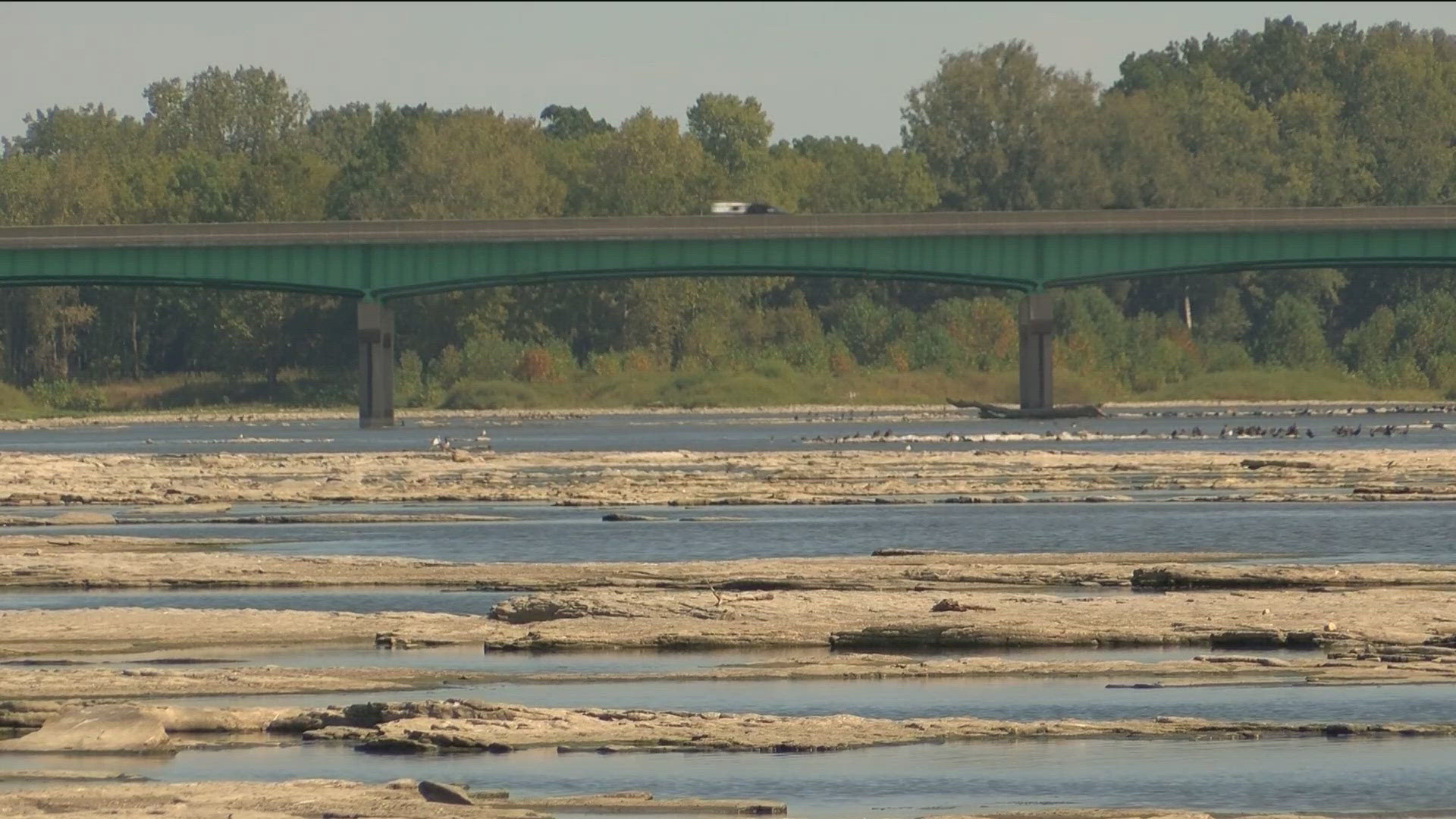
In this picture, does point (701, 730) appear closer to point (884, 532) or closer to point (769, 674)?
point (769, 674)

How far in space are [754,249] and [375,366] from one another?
18528mm

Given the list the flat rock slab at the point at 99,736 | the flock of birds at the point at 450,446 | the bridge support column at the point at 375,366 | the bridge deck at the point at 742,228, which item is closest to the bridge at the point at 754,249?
the bridge deck at the point at 742,228

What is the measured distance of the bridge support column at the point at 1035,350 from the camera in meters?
117

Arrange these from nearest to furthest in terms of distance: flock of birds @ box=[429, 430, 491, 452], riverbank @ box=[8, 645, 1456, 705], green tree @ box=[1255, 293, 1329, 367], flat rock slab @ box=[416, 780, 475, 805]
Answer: flat rock slab @ box=[416, 780, 475, 805], riverbank @ box=[8, 645, 1456, 705], flock of birds @ box=[429, 430, 491, 452], green tree @ box=[1255, 293, 1329, 367]

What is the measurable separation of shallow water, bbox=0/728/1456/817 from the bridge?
92.2 meters

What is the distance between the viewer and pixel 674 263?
115625 millimetres

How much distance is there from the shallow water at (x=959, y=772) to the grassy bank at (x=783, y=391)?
125 m

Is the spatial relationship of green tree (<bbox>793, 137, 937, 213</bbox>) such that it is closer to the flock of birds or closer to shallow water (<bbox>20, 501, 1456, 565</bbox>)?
the flock of birds

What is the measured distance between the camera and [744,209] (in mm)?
130375

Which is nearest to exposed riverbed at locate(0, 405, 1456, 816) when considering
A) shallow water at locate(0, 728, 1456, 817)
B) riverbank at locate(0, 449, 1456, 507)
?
shallow water at locate(0, 728, 1456, 817)

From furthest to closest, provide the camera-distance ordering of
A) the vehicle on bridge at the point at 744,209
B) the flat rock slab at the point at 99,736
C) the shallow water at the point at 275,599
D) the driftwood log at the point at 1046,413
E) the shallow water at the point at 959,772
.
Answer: the vehicle on bridge at the point at 744,209 < the driftwood log at the point at 1046,413 < the shallow water at the point at 275,599 < the flat rock slab at the point at 99,736 < the shallow water at the point at 959,772

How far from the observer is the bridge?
114m

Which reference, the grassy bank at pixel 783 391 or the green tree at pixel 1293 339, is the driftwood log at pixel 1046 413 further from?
the green tree at pixel 1293 339

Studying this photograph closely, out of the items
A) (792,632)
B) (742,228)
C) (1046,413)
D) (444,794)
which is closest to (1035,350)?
(1046,413)
